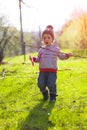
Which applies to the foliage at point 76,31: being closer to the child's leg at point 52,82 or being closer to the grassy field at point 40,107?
the grassy field at point 40,107

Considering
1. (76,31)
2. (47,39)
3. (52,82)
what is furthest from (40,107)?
(76,31)

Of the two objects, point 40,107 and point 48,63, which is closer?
point 40,107

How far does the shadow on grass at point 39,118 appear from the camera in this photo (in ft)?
23.1

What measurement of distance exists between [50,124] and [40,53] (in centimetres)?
213

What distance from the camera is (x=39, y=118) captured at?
7504mm

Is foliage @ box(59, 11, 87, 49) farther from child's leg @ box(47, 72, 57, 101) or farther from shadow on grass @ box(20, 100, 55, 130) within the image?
shadow on grass @ box(20, 100, 55, 130)

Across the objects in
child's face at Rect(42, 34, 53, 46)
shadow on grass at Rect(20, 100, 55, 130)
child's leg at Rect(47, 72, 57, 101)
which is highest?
child's face at Rect(42, 34, 53, 46)

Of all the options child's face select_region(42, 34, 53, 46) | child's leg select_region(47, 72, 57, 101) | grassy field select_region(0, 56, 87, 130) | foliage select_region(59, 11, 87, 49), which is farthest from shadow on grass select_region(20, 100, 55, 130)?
foliage select_region(59, 11, 87, 49)

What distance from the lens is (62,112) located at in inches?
307

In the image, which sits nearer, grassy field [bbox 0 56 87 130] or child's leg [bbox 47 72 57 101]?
grassy field [bbox 0 56 87 130]

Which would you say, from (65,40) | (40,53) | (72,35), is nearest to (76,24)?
(72,35)

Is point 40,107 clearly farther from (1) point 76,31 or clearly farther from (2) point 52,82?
(1) point 76,31

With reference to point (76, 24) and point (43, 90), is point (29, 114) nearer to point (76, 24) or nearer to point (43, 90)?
point (43, 90)

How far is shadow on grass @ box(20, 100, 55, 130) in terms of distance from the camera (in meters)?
7.04
